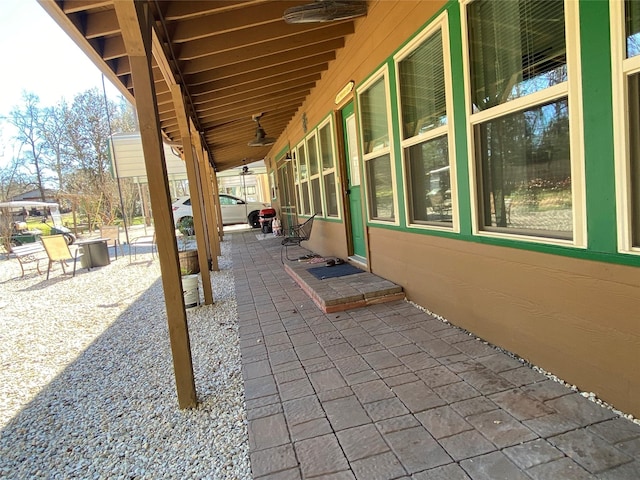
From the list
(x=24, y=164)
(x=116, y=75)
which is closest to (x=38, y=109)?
(x=24, y=164)

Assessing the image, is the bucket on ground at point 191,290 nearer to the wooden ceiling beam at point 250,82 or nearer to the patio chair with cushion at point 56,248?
the wooden ceiling beam at point 250,82

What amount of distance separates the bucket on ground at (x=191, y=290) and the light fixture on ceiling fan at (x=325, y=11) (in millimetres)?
2708

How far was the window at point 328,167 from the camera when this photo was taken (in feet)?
17.4

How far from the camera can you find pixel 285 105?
6449mm

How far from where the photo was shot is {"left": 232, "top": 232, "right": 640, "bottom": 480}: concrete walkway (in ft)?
4.70

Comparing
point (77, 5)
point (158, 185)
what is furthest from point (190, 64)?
point (158, 185)

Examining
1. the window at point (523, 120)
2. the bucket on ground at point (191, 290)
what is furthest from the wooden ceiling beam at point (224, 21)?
the bucket on ground at point (191, 290)

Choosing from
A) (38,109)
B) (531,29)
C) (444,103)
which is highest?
(38,109)

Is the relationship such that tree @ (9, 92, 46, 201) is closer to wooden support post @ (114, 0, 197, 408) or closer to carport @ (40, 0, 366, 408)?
carport @ (40, 0, 366, 408)

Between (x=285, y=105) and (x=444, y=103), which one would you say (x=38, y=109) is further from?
(x=444, y=103)

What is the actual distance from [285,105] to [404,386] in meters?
5.49

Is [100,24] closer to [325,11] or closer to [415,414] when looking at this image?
[325,11]

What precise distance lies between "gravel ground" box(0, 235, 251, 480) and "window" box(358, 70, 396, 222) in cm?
187

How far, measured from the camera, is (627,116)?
1469mm
